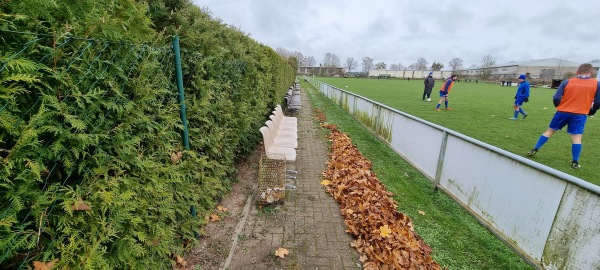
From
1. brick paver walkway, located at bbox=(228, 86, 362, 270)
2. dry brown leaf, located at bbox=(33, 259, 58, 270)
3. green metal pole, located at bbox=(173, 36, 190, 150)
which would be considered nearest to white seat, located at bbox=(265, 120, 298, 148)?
brick paver walkway, located at bbox=(228, 86, 362, 270)

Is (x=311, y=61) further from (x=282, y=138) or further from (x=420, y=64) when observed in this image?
(x=282, y=138)

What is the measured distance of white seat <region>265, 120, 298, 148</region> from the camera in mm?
5399

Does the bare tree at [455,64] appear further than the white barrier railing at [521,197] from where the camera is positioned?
Yes

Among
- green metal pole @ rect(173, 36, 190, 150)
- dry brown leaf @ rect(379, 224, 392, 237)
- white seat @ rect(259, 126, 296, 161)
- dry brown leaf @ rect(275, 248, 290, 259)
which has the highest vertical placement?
green metal pole @ rect(173, 36, 190, 150)

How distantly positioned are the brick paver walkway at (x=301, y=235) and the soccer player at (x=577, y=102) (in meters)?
5.20

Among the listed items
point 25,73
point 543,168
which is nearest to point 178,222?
point 25,73

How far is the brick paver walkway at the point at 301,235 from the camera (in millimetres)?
2982

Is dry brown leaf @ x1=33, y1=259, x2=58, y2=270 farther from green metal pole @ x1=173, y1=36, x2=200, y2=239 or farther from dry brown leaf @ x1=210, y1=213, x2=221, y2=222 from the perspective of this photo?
dry brown leaf @ x1=210, y1=213, x2=221, y2=222

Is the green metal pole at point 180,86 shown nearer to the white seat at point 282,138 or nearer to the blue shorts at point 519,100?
the white seat at point 282,138

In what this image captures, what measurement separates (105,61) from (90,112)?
1.09 ft

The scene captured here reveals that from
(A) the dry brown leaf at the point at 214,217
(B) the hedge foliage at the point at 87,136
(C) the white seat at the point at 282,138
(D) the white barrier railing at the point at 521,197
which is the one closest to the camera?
(B) the hedge foliage at the point at 87,136

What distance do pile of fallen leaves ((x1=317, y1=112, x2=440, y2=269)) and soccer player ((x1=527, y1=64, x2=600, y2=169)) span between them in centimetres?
409

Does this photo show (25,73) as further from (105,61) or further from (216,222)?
(216,222)

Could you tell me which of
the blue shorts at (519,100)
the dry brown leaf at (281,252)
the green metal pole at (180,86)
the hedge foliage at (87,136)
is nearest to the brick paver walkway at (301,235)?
the dry brown leaf at (281,252)
